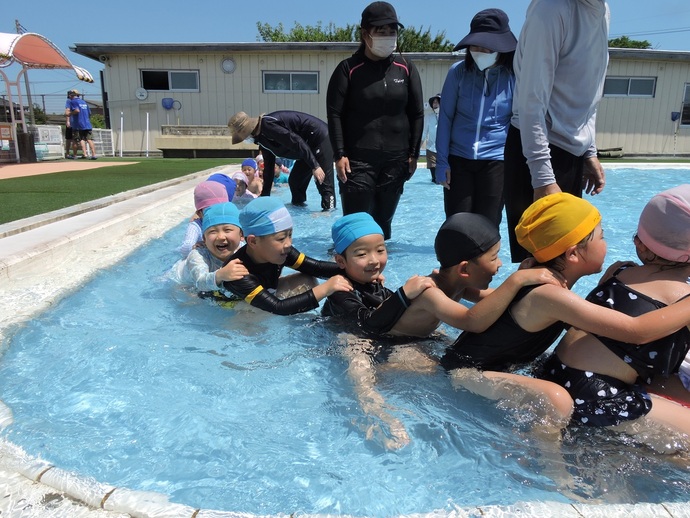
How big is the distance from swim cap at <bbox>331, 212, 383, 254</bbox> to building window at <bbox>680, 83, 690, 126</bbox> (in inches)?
844

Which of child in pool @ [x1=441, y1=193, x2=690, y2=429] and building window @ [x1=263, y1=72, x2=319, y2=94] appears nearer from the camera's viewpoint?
child in pool @ [x1=441, y1=193, x2=690, y2=429]

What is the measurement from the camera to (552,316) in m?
2.09

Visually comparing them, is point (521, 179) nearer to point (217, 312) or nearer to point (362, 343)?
point (362, 343)

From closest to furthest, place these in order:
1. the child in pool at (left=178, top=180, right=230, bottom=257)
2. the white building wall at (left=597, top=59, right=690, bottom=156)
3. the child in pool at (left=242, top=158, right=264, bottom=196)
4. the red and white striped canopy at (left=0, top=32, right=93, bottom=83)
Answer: the child in pool at (left=178, top=180, right=230, bottom=257) < the child in pool at (left=242, top=158, right=264, bottom=196) < the red and white striped canopy at (left=0, top=32, right=93, bottom=83) < the white building wall at (left=597, top=59, right=690, bottom=156)

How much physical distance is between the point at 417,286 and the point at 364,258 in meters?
0.70

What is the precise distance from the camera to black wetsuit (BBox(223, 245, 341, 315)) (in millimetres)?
3441

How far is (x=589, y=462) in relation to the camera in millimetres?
2000

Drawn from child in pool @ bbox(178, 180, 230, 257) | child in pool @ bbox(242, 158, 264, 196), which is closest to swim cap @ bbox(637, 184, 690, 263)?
child in pool @ bbox(178, 180, 230, 257)

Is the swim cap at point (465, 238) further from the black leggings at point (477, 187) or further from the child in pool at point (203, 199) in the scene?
the child in pool at point (203, 199)

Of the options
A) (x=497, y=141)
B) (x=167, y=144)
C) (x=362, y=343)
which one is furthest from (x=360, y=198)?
(x=167, y=144)

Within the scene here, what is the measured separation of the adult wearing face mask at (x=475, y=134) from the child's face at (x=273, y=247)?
4.71 feet

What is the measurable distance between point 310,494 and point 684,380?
61.4 inches

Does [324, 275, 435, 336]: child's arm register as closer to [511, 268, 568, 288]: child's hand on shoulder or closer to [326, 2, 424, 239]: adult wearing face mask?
[511, 268, 568, 288]: child's hand on shoulder

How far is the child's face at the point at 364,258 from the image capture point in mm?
3227
